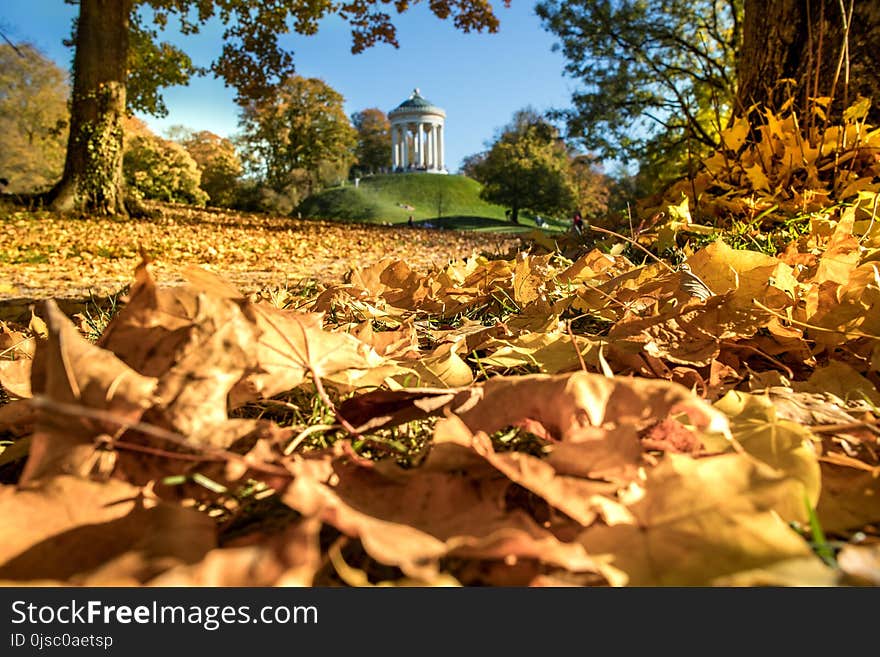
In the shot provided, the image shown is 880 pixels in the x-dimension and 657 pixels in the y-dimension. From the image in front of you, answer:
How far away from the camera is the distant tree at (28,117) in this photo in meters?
30.1

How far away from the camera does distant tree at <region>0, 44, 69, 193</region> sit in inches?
1186

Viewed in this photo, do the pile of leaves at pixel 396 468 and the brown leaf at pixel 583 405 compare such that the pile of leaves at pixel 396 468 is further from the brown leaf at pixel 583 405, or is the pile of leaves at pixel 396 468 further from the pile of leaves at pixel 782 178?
the pile of leaves at pixel 782 178

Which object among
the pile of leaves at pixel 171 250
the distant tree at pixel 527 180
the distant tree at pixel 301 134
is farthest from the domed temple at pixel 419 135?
the pile of leaves at pixel 171 250

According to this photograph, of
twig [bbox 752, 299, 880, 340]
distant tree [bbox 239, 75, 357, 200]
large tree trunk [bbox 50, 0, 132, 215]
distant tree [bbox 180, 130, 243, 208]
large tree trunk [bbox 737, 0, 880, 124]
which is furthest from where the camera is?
distant tree [bbox 239, 75, 357, 200]

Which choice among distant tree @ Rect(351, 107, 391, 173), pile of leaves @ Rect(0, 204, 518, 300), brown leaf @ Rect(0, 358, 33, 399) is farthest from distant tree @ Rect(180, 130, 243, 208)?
brown leaf @ Rect(0, 358, 33, 399)

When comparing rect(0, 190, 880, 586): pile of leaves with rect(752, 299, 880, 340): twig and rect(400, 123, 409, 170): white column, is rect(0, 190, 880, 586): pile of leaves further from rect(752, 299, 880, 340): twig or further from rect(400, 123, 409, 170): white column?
rect(400, 123, 409, 170): white column

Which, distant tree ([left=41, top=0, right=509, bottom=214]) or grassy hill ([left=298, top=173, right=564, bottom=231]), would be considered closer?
distant tree ([left=41, top=0, right=509, bottom=214])

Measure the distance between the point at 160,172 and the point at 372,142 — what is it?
3713cm

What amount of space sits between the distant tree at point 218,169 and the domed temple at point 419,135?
20716mm

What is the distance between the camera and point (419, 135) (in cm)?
6075

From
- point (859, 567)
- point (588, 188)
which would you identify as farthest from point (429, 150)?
point (859, 567)

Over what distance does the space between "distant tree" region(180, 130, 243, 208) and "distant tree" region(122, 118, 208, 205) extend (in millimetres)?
2569

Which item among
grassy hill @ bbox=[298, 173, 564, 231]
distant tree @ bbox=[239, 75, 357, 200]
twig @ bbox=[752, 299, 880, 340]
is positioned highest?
distant tree @ bbox=[239, 75, 357, 200]
